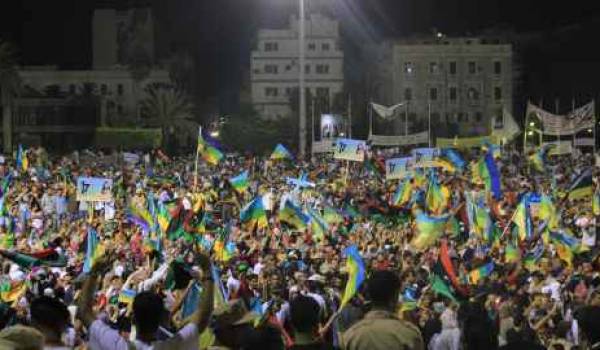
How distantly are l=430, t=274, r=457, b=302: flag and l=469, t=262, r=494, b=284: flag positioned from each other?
1966 mm

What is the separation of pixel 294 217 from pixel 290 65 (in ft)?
259

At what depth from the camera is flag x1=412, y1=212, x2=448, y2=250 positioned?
17.0 metres

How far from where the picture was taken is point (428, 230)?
56.2 ft

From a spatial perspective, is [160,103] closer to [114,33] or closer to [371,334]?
[114,33]

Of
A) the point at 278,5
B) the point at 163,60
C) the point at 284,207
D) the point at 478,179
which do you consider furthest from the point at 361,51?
the point at 284,207

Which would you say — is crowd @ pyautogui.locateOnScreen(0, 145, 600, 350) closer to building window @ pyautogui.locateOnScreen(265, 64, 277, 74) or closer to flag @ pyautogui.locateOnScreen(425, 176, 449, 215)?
flag @ pyautogui.locateOnScreen(425, 176, 449, 215)

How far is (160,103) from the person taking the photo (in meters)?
94.2

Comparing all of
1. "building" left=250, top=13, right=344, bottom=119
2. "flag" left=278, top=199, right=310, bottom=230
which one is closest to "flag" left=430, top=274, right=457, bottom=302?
"flag" left=278, top=199, right=310, bottom=230

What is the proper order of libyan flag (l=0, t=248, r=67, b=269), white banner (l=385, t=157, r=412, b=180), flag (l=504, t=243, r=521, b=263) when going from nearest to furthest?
libyan flag (l=0, t=248, r=67, b=269) < flag (l=504, t=243, r=521, b=263) < white banner (l=385, t=157, r=412, b=180)

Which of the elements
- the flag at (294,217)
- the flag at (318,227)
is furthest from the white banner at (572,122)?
the flag at (318,227)

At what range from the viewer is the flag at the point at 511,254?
52.1 feet

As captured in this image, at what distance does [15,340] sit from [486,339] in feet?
7.59

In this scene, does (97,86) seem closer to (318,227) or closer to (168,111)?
(168,111)

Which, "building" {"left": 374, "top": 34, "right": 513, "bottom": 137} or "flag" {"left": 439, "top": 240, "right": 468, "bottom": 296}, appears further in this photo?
"building" {"left": 374, "top": 34, "right": 513, "bottom": 137}
